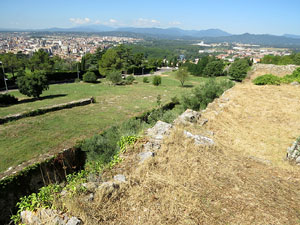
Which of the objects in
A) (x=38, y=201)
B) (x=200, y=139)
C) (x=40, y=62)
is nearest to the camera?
(x=38, y=201)

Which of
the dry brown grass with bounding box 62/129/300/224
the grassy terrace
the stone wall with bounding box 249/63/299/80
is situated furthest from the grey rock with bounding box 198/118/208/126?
the stone wall with bounding box 249/63/299/80

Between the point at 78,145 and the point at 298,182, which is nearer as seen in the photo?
the point at 298,182

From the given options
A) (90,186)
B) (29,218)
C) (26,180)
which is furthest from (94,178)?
(26,180)

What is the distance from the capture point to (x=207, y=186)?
12.0 feet

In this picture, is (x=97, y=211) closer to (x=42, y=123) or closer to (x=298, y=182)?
(x=298, y=182)

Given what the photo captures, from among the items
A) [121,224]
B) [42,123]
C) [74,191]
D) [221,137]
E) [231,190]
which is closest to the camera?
[121,224]

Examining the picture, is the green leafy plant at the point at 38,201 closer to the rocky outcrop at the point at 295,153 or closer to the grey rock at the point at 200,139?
the grey rock at the point at 200,139

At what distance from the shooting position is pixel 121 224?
112 inches

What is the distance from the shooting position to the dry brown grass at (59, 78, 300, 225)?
2.96 meters

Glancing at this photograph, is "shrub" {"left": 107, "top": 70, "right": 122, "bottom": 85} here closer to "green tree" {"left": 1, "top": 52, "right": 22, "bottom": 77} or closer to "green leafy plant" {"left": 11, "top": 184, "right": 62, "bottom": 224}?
"green tree" {"left": 1, "top": 52, "right": 22, "bottom": 77}

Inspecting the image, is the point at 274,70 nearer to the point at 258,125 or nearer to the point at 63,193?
the point at 258,125

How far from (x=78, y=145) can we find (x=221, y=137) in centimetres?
603

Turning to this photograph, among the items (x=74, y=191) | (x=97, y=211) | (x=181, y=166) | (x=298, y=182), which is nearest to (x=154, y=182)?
(x=181, y=166)

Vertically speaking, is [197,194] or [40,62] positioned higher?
[197,194]
